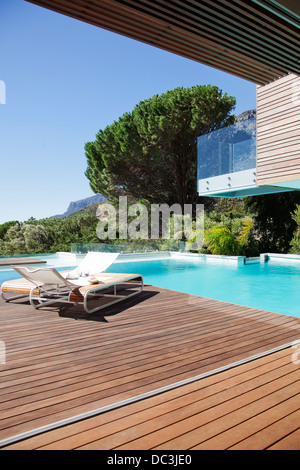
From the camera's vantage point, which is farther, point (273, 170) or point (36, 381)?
point (273, 170)

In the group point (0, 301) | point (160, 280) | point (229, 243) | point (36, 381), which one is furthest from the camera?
point (229, 243)

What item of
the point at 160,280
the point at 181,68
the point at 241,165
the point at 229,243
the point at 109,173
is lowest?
the point at 160,280

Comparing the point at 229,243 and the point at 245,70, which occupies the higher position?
the point at 245,70

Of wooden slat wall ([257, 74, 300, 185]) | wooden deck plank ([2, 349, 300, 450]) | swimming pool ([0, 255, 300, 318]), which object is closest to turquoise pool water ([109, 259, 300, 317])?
swimming pool ([0, 255, 300, 318])

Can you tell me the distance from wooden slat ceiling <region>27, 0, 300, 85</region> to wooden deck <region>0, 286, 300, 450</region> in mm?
2578

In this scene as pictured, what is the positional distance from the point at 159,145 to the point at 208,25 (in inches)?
719

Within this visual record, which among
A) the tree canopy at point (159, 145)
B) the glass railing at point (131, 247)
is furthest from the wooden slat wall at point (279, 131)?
the tree canopy at point (159, 145)

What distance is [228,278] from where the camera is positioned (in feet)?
35.2

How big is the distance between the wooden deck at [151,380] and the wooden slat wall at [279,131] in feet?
17.5

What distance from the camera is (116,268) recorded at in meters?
13.4

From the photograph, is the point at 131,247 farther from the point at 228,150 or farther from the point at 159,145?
the point at 159,145

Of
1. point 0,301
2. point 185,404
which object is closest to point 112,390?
point 185,404

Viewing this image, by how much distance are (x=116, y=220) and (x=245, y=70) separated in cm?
1873
